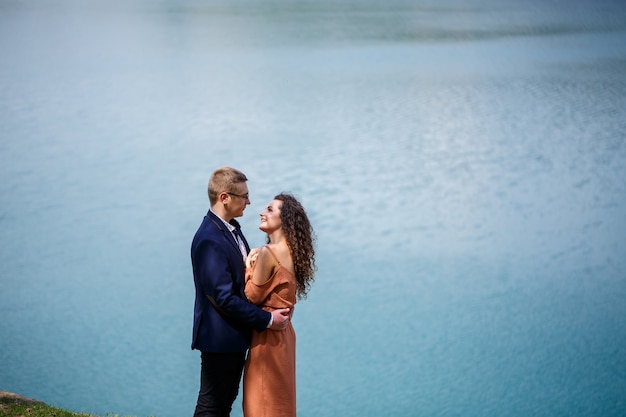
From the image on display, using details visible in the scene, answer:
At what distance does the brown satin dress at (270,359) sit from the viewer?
2.84 m

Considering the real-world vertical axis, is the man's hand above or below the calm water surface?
below

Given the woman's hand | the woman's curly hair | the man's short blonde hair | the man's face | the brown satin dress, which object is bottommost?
the brown satin dress

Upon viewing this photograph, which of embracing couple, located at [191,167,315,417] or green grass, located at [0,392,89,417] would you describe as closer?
embracing couple, located at [191,167,315,417]

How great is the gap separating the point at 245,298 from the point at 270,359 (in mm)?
254

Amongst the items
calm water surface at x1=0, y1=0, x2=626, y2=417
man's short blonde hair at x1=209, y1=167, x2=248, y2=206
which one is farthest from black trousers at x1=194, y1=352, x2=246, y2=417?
calm water surface at x1=0, y1=0, x2=626, y2=417

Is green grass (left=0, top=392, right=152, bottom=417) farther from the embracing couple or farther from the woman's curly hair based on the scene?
→ the woman's curly hair

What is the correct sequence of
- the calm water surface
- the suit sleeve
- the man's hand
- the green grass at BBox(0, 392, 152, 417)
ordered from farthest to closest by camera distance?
1. the calm water surface
2. the green grass at BBox(0, 392, 152, 417)
3. the man's hand
4. the suit sleeve

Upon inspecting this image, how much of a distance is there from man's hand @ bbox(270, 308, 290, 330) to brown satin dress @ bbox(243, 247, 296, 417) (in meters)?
0.03

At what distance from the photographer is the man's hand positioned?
2.80m

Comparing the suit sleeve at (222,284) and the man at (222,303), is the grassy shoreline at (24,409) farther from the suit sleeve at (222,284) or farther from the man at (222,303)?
the suit sleeve at (222,284)

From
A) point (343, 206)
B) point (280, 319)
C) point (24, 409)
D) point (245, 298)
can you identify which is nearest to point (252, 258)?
point (245, 298)

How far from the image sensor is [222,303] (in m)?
2.69

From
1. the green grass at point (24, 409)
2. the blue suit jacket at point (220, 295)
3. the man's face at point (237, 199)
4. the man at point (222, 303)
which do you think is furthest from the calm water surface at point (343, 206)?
the man's face at point (237, 199)

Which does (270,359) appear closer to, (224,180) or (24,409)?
(224,180)
